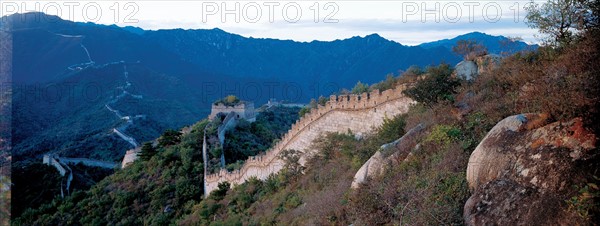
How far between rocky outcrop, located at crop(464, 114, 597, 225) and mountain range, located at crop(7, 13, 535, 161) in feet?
25.3

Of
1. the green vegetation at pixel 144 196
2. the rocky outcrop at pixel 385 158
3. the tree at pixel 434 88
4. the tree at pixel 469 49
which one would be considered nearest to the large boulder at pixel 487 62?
the tree at pixel 469 49

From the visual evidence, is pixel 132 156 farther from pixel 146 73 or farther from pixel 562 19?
pixel 146 73

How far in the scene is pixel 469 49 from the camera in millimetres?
15336

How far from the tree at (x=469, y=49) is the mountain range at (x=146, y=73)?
119 centimetres

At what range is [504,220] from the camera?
19.1 feet

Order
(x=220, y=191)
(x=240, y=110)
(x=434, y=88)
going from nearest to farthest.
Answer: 1. (x=434, y=88)
2. (x=220, y=191)
3. (x=240, y=110)

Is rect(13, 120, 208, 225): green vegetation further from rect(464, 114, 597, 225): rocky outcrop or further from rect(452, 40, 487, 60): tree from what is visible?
rect(464, 114, 597, 225): rocky outcrop

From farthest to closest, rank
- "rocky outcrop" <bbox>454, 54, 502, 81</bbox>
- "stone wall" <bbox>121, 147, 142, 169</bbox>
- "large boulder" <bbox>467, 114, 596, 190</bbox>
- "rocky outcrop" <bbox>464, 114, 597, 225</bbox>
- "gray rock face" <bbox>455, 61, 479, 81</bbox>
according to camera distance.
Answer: "stone wall" <bbox>121, 147, 142, 169</bbox>
"gray rock face" <bbox>455, 61, 479, 81</bbox>
"rocky outcrop" <bbox>454, 54, 502, 81</bbox>
"large boulder" <bbox>467, 114, 596, 190</bbox>
"rocky outcrop" <bbox>464, 114, 597, 225</bbox>

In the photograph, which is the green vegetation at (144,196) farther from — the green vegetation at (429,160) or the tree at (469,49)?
the tree at (469,49)

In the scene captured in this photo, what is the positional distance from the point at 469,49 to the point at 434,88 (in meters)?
3.81

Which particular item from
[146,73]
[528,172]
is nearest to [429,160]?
[528,172]

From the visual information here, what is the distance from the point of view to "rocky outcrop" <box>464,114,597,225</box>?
563 cm

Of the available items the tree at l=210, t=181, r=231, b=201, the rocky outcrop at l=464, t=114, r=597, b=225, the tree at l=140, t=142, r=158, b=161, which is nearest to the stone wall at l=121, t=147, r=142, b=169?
the tree at l=140, t=142, r=158, b=161

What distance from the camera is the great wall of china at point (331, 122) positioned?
15734 mm
